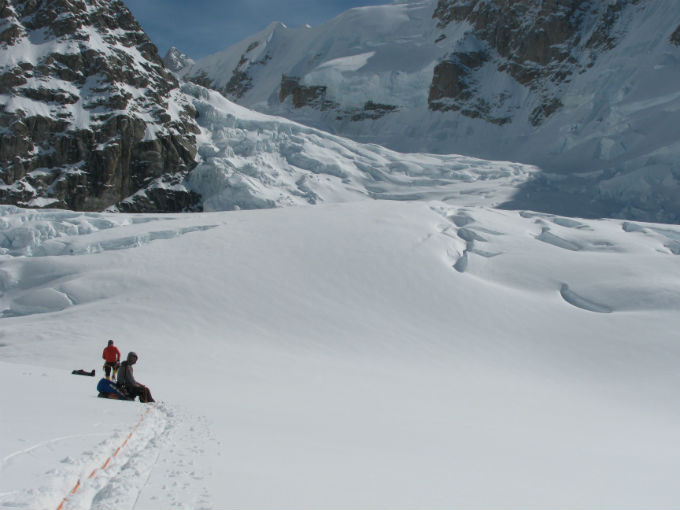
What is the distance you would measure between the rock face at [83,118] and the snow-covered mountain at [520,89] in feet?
115

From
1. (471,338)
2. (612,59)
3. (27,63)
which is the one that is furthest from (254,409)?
(612,59)

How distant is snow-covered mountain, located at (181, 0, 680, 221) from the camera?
2576 inches

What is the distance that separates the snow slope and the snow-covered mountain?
3171 cm

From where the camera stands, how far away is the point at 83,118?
74500 mm

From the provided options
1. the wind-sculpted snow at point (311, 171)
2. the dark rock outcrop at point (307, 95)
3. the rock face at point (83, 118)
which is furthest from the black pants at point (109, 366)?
the dark rock outcrop at point (307, 95)

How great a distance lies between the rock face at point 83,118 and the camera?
70500 mm

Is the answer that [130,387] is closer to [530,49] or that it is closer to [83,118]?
[83,118]

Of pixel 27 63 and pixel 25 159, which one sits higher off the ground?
pixel 27 63

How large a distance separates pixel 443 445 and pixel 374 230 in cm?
2319

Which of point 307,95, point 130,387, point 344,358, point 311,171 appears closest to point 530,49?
point 307,95

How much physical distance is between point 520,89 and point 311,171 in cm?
4928

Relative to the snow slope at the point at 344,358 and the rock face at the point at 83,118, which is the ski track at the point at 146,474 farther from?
the rock face at the point at 83,118

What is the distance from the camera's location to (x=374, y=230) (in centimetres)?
3120

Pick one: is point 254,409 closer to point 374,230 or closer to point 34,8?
point 374,230
